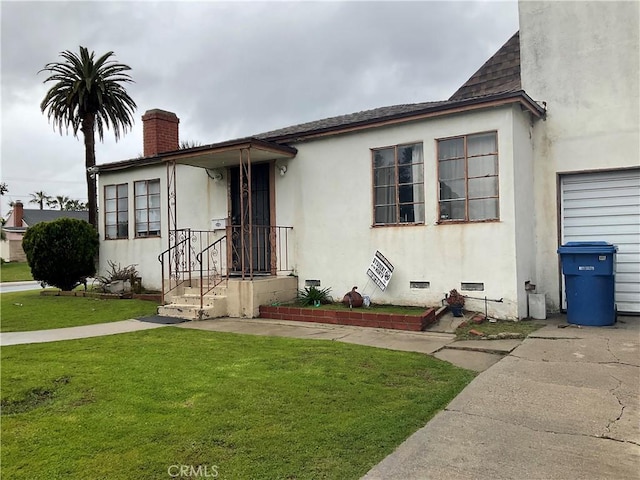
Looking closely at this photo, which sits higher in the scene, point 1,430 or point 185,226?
point 185,226

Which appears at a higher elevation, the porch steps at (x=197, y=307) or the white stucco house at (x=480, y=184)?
the white stucco house at (x=480, y=184)

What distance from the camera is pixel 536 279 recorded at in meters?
8.84

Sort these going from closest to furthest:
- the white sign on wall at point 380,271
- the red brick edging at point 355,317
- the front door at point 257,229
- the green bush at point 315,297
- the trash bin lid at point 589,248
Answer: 1. the trash bin lid at point 589,248
2. the red brick edging at point 355,317
3. the white sign on wall at point 380,271
4. the green bush at point 315,297
5. the front door at point 257,229

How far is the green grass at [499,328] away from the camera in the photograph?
7.02m

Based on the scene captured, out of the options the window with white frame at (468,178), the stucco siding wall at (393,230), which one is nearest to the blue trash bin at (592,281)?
the stucco siding wall at (393,230)

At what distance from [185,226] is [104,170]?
406cm

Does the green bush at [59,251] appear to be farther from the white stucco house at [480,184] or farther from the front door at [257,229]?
the front door at [257,229]

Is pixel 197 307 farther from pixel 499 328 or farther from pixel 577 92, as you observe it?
pixel 577 92

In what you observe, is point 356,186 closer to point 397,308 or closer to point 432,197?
point 432,197

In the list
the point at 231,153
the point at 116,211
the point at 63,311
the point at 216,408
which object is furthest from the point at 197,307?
the point at 116,211

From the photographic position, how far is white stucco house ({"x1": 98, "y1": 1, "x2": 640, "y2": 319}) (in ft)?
26.8

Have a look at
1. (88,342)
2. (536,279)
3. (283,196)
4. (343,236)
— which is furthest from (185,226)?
(536,279)

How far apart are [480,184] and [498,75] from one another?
4.08 m

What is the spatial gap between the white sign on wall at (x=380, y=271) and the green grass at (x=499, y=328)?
1930 millimetres
